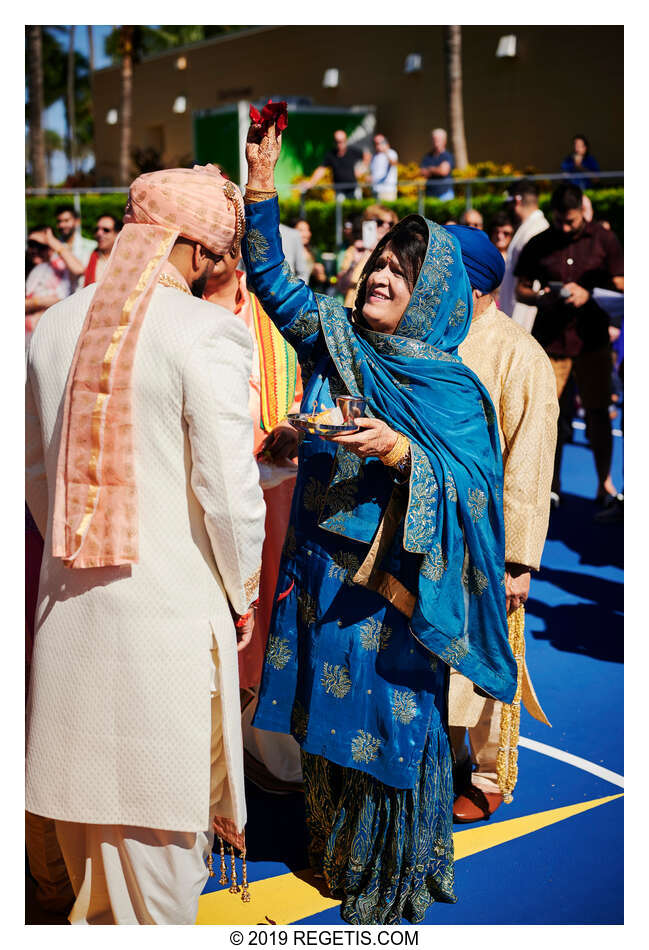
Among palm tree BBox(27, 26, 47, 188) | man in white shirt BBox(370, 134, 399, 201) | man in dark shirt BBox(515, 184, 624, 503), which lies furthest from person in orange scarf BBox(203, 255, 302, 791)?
palm tree BBox(27, 26, 47, 188)

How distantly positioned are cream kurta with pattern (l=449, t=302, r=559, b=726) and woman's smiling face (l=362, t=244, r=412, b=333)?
740 mm

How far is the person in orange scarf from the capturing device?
363 centimetres

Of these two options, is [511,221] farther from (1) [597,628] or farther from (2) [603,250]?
(1) [597,628]

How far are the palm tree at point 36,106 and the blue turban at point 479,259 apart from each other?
26.3 m

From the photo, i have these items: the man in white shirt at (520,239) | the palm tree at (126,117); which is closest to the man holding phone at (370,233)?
the man in white shirt at (520,239)

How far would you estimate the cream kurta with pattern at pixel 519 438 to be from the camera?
357 centimetres

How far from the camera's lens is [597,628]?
5.72 metres

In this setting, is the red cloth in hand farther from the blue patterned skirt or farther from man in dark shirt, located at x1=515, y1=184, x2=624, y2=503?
man in dark shirt, located at x1=515, y1=184, x2=624, y2=503

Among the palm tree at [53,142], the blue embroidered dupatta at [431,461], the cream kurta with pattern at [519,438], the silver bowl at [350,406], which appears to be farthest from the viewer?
the palm tree at [53,142]

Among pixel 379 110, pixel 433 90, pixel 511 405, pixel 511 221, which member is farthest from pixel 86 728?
pixel 379 110

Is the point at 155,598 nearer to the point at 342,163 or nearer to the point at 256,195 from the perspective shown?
the point at 256,195

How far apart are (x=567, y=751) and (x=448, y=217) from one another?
12.4 m

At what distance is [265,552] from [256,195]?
153 centimetres

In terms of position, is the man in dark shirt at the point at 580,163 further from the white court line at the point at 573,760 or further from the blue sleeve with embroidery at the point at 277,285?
the blue sleeve with embroidery at the point at 277,285
